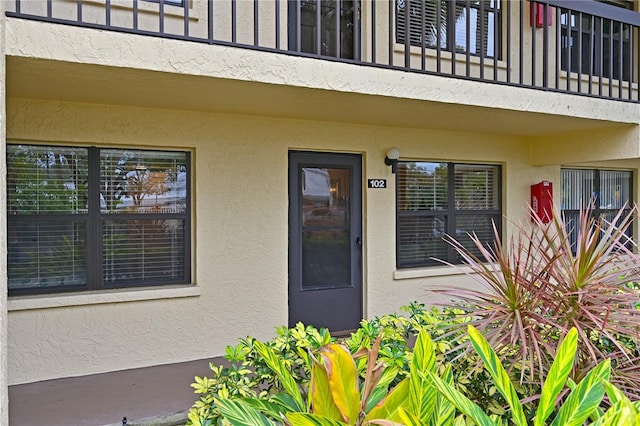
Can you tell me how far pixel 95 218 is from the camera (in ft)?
15.6

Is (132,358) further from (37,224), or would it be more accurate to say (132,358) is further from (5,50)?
(5,50)

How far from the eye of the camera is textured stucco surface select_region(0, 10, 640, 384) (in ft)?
12.0

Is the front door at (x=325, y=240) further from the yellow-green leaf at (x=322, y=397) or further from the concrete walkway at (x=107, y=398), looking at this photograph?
the yellow-green leaf at (x=322, y=397)

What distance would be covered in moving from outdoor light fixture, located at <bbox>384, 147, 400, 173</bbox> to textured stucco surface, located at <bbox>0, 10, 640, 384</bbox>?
89 millimetres

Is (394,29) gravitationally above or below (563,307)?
above

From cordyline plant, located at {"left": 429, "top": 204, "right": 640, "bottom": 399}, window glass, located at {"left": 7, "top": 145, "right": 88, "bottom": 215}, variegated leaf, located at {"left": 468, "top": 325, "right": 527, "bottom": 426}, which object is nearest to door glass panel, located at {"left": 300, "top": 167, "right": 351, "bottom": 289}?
window glass, located at {"left": 7, "top": 145, "right": 88, "bottom": 215}

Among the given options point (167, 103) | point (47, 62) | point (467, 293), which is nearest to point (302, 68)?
point (167, 103)

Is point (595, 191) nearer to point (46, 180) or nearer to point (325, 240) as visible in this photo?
point (325, 240)

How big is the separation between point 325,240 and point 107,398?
287 cm

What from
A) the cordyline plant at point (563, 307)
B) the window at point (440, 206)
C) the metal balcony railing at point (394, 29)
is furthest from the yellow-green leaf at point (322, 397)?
the window at point (440, 206)

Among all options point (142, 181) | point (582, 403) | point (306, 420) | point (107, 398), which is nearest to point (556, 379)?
point (582, 403)

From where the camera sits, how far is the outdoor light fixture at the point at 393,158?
588 centimetres

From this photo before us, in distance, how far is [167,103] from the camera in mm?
4594

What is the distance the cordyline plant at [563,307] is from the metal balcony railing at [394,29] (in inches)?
95.7
